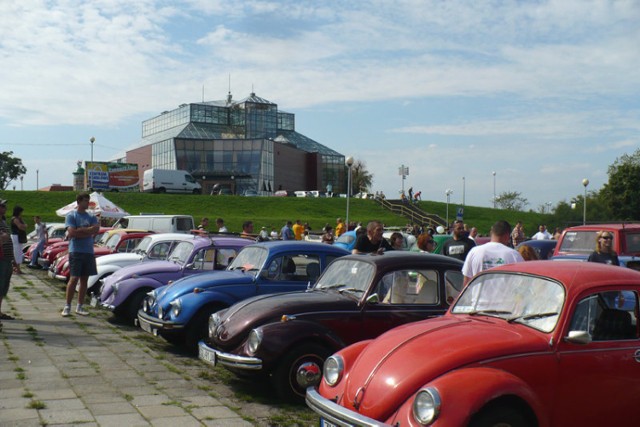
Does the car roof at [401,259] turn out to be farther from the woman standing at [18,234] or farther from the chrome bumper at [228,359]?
the woman standing at [18,234]

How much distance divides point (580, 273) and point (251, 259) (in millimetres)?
5170

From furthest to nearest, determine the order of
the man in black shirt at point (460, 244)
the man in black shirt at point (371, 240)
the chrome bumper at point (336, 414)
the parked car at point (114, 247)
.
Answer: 1. the parked car at point (114, 247)
2. the man in black shirt at point (460, 244)
3. the man in black shirt at point (371, 240)
4. the chrome bumper at point (336, 414)

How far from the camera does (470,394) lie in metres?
4.41

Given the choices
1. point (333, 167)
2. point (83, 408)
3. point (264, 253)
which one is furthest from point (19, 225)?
point (333, 167)

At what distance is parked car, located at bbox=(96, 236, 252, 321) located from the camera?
11.2 metres

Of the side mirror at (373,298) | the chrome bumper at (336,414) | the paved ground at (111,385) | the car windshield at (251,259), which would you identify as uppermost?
the car windshield at (251,259)

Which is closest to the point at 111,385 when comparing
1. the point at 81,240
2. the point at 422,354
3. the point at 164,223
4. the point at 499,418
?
the point at 422,354

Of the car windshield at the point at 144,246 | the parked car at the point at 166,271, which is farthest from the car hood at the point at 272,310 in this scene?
the car windshield at the point at 144,246

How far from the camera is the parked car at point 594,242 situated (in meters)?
13.0

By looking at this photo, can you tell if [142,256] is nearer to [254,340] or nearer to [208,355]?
[208,355]

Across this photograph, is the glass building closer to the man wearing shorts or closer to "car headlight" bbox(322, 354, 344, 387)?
the man wearing shorts

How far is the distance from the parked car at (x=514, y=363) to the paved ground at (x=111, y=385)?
4.44ft

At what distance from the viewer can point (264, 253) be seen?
9.33 meters

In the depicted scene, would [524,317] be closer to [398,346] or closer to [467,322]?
[467,322]
